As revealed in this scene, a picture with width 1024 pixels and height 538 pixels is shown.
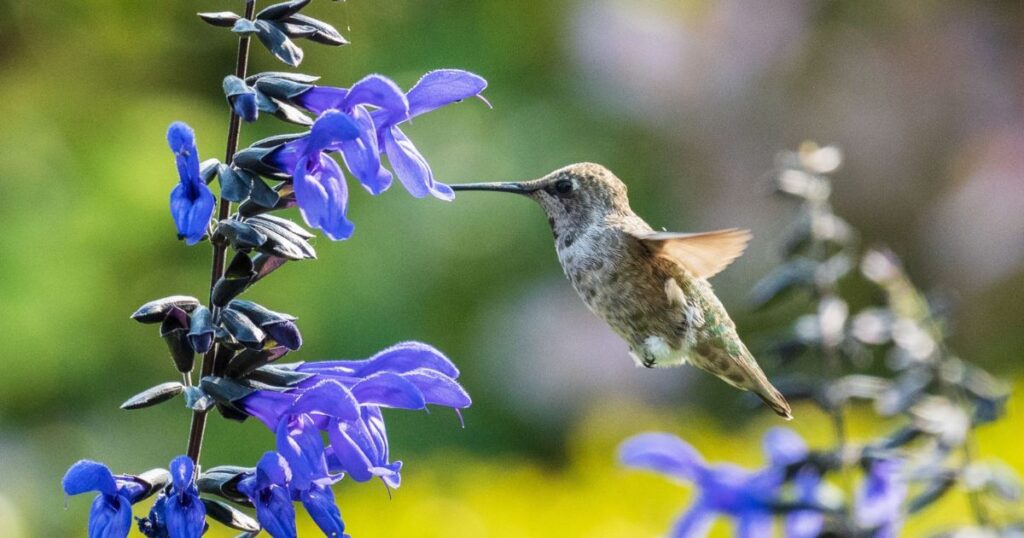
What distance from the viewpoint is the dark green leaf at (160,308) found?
1304 millimetres

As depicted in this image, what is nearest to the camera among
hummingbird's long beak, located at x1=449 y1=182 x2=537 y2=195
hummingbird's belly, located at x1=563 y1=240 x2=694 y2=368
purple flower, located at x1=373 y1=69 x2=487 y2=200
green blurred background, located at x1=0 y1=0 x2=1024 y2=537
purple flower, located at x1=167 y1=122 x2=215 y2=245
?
purple flower, located at x1=167 y1=122 x2=215 y2=245

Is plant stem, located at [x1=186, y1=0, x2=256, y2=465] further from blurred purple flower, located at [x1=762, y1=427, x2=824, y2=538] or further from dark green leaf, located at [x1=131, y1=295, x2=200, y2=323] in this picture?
blurred purple flower, located at [x1=762, y1=427, x2=824, y2=538]

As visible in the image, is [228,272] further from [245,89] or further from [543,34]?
[543,34]

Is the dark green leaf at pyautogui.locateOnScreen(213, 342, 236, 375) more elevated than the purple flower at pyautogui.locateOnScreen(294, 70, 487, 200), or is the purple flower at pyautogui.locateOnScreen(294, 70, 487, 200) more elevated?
the purple flower at pyautogui.locateOnScreen(294, 70, 487, 200)

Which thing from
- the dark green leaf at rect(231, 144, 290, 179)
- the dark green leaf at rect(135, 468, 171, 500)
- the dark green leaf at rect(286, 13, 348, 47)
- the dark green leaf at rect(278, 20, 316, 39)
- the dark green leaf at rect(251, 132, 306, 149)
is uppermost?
the dark green leaf at rect(286, 13, 348, 47)

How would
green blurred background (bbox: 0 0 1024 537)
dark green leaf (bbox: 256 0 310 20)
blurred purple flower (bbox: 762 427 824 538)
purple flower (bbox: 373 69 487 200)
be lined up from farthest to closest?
green blurred background (bbox: 0 0 1024 537), blurred purple flower (bbox: 762 427 824 538), purple flower (bbox: 373 69 487 200), dark green leaf (bbox: 256 0 310 20)

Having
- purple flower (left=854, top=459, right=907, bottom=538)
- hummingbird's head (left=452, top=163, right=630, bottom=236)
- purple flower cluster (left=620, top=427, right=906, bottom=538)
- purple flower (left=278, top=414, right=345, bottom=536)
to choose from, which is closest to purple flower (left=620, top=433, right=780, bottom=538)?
purple flower cluster (left=620, top=427, right=906, bottom=538)

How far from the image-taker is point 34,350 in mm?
4816

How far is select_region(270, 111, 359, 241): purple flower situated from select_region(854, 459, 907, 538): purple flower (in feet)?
3.63

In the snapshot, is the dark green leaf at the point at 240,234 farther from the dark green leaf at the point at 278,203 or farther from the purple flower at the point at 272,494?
the purple flower at the point at 272,494

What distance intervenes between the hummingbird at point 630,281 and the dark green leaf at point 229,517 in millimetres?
777

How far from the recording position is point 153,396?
133cm

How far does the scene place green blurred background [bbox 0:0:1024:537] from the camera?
15.9ft

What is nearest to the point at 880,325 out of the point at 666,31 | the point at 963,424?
the point at 963,424
